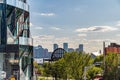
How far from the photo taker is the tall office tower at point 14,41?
31922 millimetres

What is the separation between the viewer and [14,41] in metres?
32.8

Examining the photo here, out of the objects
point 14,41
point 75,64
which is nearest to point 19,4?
point 14,41

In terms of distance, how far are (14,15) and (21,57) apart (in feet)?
12.3

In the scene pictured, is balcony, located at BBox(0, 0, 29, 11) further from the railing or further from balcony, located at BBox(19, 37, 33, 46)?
balcony, located at BBox(19, 37, 33, 46)

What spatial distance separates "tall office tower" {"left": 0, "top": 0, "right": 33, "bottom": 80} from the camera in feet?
105

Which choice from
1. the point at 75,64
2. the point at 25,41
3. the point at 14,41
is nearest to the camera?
the point at 14,41

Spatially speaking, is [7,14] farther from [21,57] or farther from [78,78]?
[78,78]

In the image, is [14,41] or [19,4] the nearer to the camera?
[14,41]

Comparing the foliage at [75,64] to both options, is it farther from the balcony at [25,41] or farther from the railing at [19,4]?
the railing at [19,4]

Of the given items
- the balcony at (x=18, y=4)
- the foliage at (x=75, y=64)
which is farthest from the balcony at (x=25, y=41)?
the foliage at (x=75, y=64)

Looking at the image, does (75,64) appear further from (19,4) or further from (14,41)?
(14,41)

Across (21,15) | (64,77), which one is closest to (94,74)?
(64,77)

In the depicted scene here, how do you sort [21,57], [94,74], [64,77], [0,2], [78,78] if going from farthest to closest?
1. [94,74]
2. [64,77]
3. [78,78]
4. [21,57]
5. [0,2]

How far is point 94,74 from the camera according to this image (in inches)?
2928
